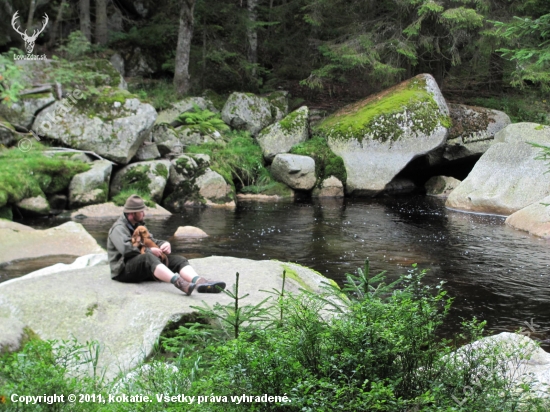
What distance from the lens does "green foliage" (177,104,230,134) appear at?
19.8m

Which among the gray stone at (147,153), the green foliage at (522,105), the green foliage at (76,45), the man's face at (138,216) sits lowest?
the gray stone at (147,153)

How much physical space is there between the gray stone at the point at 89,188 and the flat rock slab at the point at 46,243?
3.40 m

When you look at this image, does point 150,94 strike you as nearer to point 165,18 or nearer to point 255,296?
point 165,18

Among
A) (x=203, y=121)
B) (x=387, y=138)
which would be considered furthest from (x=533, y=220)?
(x=203, y=121)

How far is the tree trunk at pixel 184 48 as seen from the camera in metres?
21.0

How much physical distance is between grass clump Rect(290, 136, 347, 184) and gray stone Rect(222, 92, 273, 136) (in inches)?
108

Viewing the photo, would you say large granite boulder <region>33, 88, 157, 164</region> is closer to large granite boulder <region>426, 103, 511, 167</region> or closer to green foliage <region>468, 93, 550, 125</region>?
large granite boulder <region>426, 103, 511, 167</region>

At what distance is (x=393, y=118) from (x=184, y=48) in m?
8.46

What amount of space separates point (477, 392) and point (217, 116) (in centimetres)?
1851

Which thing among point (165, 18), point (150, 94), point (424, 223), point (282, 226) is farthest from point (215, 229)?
point (165, 18)

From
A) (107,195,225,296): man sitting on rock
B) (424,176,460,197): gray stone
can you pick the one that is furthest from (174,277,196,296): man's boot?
(424,176,460,197): gray stone

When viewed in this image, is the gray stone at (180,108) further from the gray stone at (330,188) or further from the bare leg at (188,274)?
the bare leg at (188,274)

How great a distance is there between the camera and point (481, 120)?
20.3 m

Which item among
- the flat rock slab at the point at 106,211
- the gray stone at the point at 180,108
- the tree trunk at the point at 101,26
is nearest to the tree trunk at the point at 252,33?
the gray stone at the point at 180,108
